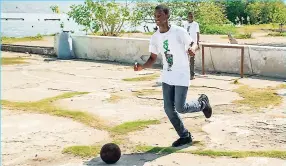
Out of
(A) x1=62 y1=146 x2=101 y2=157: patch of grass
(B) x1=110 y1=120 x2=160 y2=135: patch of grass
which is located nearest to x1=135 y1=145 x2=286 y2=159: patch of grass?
(A) x1=62 y1=146 x2=101 y2=157: patch of grass

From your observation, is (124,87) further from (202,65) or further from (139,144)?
(139,144)

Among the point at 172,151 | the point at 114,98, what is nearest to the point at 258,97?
the point at 114,98

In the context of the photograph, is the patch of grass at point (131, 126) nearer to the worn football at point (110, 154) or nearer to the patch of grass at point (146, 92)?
the worn football at point (110, 154)

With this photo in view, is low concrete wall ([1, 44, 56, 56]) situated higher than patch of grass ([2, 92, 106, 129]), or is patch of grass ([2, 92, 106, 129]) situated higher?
low concrete wall ([1, 44, 56, 56])

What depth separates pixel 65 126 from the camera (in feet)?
23.7

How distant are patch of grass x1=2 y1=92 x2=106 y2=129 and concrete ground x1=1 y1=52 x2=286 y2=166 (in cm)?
17

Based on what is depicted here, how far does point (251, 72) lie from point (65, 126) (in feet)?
20.4

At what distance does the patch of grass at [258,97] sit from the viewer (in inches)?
336

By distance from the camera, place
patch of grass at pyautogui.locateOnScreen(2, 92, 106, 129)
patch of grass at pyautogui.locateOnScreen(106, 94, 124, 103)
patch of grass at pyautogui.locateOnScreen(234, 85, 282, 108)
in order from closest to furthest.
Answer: patch of grass at pyautogui.locateOnScreen(2, 92, 106, 129)
patch of grass at pyautogui.locateOnScreen(234, 85, 282, 108)
patch of grass at pyautogui.locateOnScreen(106, 94, 124, 103)

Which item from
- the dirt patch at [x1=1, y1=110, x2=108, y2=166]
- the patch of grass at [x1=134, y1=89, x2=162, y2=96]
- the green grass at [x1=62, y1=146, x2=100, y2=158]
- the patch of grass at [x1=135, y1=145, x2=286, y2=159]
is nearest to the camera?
the patch of grass at [x1=135, y1=145, x2=286, y2=159]

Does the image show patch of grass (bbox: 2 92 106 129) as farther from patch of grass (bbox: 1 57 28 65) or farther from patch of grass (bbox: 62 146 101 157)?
patch of grass (bbox: 1 57 28 65)

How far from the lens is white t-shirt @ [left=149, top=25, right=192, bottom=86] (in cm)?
575

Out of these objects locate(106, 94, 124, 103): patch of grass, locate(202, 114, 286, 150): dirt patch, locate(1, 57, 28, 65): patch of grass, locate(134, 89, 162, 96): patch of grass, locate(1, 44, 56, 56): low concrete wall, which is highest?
locate(1, 44, 56, 56): low concrete wall

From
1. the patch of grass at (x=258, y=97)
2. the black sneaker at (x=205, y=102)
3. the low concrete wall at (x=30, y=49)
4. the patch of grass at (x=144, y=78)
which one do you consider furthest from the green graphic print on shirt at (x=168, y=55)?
the low concrete wall at (x=30, y=49)
